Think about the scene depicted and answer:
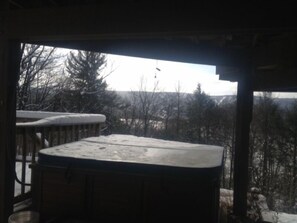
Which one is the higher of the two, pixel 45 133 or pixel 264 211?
pixel 45 133

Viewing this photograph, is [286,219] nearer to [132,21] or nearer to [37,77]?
[132,21]

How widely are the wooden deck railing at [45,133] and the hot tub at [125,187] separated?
28.9 inches

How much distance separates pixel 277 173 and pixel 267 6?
11886 millimetres

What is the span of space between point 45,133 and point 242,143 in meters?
2.72

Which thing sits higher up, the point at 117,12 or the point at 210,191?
the point at 117,12

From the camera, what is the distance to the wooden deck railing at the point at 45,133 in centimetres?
362

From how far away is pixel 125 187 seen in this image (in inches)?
95.7

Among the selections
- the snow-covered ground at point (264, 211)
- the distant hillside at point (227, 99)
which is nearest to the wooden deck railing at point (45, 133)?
the snow-covered ground at point (264, 211)

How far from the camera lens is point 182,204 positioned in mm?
2328

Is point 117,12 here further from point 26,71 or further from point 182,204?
point 26,71

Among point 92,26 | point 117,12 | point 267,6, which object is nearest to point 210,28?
point 267,6

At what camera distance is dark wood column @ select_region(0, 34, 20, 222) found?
2.34 metres

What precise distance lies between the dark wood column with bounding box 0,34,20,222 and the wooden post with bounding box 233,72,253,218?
2804mm

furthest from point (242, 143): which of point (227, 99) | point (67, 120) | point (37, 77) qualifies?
point (227, 99)
